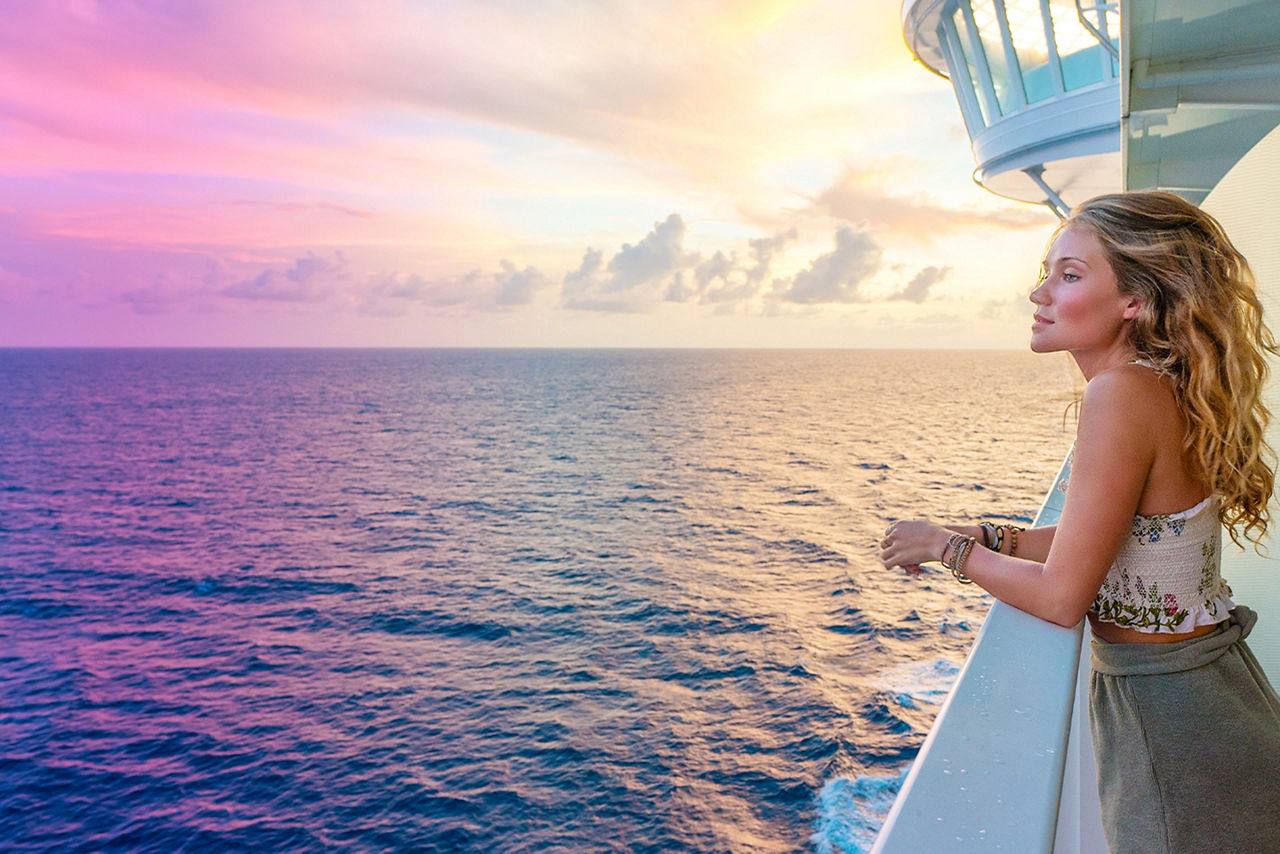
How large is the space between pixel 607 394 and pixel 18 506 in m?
65.3

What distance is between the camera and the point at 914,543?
1714 mm

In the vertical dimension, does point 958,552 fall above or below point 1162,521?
below

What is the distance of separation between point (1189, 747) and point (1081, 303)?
0.79 metres

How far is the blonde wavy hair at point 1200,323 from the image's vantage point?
50.4 inches

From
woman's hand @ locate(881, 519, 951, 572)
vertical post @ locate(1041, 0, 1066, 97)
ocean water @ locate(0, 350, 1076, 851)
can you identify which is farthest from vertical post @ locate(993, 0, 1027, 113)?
woman's hand @ locate(881, 519, 951, 572)

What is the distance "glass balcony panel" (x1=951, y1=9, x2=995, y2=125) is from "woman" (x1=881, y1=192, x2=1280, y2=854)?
449 inches

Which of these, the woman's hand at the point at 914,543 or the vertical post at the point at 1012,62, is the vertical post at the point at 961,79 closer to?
the vertical post at the point at 1012,62

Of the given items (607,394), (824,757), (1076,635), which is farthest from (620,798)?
(607,394)

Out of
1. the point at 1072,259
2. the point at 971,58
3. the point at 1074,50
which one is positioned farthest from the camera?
the point at 971,58

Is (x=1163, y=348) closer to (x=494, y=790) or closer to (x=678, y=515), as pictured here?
(x=494, y=790)

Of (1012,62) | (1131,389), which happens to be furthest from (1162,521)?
(1012,62)

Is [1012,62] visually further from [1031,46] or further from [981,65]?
[981,65]

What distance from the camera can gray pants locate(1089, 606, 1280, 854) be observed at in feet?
3.96

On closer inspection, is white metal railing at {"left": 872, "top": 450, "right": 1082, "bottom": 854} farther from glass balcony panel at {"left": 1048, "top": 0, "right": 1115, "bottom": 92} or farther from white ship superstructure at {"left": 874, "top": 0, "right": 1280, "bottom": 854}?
glass balcony panel at {"left": 1048, "top": 0, "right": 1115, "bottom": 92}
